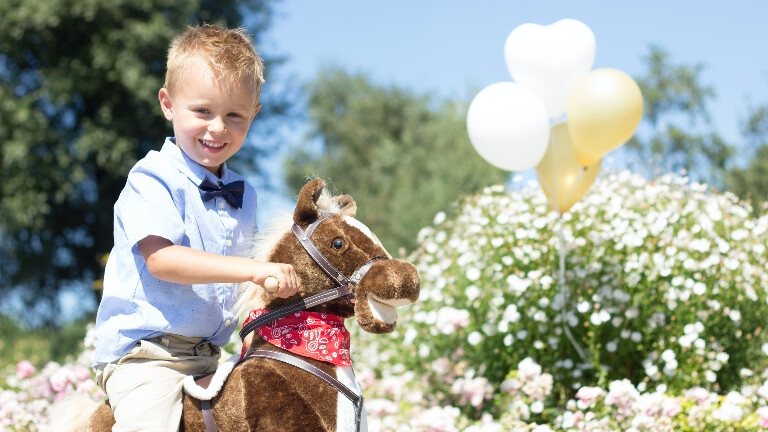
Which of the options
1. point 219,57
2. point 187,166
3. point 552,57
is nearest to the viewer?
point 219,57

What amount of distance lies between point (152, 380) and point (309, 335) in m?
0.48

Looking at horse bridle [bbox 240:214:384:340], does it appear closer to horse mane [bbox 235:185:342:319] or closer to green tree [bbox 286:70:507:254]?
horse mane [bbox 235:185:342:319]

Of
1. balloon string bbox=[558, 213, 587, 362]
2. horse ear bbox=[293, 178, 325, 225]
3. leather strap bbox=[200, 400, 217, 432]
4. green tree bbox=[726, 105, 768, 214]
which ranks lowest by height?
leather strap bbox=[200, 400, 217, 432]

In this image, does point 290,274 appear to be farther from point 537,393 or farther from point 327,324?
point 537,393

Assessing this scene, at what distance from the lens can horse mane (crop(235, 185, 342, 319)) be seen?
2160mm

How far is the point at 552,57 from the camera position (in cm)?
473

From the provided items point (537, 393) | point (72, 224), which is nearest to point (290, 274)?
point (537, 393)

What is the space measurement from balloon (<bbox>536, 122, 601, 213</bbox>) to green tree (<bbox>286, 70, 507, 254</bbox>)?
39.0 ft

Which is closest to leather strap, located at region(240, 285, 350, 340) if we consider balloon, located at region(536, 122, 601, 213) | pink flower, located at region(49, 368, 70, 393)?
pink flower, located at region(49, 368, 70, 393)

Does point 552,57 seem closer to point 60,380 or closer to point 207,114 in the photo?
point 207,114

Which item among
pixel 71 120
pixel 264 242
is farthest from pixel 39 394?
pixel 71 120

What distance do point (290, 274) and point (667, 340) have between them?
134 inches


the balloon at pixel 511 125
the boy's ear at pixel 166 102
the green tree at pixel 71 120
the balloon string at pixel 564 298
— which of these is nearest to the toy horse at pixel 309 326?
the boy's ear at pixel 166 102

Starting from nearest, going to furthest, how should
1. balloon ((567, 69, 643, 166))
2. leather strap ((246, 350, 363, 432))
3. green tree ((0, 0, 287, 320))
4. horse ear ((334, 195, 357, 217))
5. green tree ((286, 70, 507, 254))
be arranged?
leather strap ((246, 350, 363, 432)), horse ear ((334, 195, 357, 217)), balloon ((567, 69, 643, 166)), green tree ((0, 0, 287, 320)), green tree ((286, 70, 507, 254))
